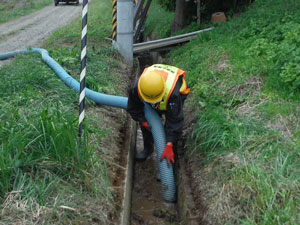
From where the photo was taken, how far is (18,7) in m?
24.9

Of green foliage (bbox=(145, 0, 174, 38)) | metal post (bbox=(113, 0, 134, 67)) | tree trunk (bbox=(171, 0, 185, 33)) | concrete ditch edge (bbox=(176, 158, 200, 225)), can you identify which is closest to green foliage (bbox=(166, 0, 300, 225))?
concrete ditch edge (bbox=(176, 158, 200, 225))

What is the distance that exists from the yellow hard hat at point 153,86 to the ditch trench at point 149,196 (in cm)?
103

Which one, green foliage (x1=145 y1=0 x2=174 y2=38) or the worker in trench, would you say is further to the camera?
green foliage (x1=145 y1=0 x2=174 y2=38)

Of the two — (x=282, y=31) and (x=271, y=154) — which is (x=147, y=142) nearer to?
(x=271, y=154)

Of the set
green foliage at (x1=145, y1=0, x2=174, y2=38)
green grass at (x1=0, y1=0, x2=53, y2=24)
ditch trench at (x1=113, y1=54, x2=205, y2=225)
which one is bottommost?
ditch trench at (x1=113, y1=54, x2=205, y2=225)

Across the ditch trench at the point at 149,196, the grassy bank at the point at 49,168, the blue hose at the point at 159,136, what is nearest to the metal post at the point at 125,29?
the blue hose at the point at 159,136

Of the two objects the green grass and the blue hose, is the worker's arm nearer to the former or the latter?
the blue hose

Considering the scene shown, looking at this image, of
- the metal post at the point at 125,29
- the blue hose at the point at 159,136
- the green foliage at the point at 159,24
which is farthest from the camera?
the green foliage at the point at 159,24

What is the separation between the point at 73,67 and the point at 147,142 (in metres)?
2.36

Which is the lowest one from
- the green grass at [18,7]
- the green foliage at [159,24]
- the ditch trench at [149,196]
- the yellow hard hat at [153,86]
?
the ditch trench at [149,196]

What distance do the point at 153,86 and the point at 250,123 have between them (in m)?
1.26

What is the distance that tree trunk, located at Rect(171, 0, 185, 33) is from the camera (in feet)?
33.0

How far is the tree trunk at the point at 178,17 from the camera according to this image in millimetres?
10056

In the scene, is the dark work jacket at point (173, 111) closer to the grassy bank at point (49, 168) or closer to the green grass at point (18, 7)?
the grassy bank at point (49, 168)
